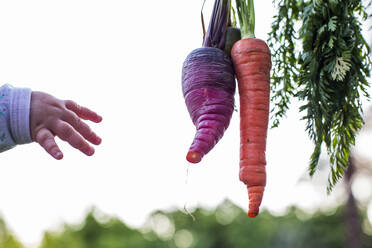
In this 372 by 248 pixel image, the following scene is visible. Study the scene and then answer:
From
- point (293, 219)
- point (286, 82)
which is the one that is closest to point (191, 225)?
point (293, 219)

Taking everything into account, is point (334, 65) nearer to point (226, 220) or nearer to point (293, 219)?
point (293, 219)

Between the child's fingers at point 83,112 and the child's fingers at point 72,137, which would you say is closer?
the child's fingers at point 72,137

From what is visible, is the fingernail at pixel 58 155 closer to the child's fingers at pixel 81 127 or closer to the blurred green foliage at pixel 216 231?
the child's fingers at pixel 81 127

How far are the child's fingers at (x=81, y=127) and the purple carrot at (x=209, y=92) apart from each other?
472mm

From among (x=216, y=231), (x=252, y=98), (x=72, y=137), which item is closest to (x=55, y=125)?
(x=72, y=137)

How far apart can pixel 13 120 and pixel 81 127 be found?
0.87ft

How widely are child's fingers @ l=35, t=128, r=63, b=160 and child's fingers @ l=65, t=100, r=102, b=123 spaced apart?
0.61 ft

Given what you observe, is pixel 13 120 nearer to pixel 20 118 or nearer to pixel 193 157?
pixel 20 118

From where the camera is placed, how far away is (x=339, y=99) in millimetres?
1701

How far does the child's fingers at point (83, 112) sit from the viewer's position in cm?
201

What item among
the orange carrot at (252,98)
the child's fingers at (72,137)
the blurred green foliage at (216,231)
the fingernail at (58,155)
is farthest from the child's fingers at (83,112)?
the blurred green foliage at (216,231)

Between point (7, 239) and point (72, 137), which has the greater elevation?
point (72, 137)

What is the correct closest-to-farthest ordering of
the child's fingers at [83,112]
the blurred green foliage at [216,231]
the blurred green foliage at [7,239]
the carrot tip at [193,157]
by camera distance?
the carrot tip at [193,157], the child's fingers at [83,112], the blurred green foliage at [7,239], the blurred green foliage at [216,231]

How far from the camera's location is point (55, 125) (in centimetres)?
189
